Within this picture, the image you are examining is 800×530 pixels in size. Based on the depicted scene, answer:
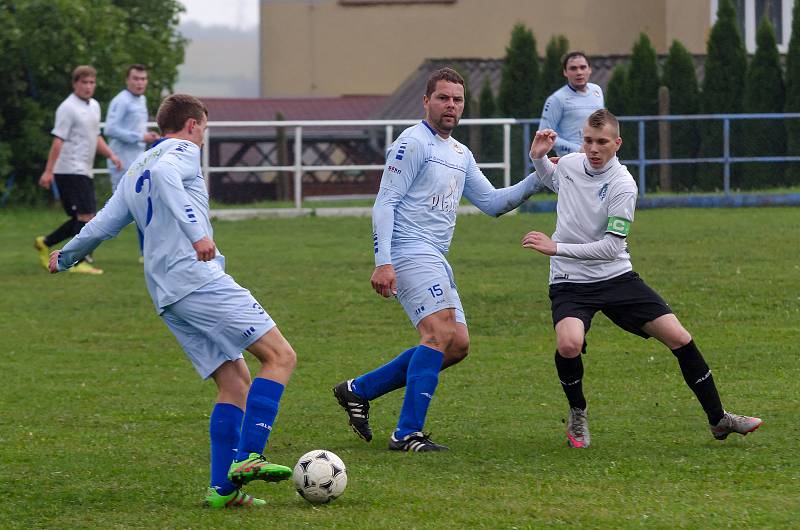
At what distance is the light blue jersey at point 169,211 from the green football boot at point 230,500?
0.81 m

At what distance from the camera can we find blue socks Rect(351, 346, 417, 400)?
782cm

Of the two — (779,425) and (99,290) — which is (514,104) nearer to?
(99,290)

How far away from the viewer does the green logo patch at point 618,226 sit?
23.8 ft

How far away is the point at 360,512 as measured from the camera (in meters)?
6.05

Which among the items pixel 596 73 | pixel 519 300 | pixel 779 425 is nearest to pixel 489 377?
pixel 779 425

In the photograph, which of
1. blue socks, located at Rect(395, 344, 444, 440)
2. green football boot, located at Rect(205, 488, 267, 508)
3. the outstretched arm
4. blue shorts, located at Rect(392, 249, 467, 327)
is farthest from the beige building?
green football boot, located at Rect(205, 488, 267, 508)

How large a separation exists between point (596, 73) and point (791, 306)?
69.0 feet

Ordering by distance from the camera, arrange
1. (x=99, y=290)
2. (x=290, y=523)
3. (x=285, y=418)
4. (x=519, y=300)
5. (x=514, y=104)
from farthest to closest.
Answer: (x=514, y=104) < (x=99, y=290) < (x=519, y=300) < (x=285, y=418) < (x=290, y=523)

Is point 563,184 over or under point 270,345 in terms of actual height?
over

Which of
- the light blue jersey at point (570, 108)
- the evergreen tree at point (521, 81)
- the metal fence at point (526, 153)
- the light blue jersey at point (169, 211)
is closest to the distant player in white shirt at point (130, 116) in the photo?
the light blue jersey at point (570, 108)

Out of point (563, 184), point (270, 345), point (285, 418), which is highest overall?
point (563, 184)

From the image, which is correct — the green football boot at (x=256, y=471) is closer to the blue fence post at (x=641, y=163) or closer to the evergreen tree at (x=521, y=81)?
the blue fence post at (x=641, y=163)

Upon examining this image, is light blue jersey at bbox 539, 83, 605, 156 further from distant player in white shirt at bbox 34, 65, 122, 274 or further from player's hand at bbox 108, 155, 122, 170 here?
distant player in white shirt at bbox 34, 65, 122, 274

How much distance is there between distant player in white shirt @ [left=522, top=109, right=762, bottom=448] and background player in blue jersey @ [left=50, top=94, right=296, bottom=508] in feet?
5.63
